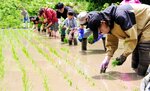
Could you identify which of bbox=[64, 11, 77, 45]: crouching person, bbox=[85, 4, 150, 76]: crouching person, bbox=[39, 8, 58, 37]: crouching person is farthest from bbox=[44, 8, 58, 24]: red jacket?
bbox=[85, 4, 150, 76]: crouching person

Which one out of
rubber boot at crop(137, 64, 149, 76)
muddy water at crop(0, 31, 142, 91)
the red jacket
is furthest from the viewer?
the red jacket

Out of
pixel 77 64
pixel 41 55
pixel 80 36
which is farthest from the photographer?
pixel 80 36

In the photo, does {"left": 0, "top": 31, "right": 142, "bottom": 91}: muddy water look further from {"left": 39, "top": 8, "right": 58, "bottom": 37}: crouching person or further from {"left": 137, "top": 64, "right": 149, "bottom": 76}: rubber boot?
{"left": 39, "top": 8, "right": 58, "bottom": 37}: crouching person

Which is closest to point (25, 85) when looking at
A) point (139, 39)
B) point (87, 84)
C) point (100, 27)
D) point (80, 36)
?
point (87, 84)

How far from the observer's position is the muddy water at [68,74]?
5973 millimetres

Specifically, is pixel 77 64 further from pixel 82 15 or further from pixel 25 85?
pixel 25 85

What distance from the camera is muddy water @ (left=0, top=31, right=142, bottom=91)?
5.97 metres

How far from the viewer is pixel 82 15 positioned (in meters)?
7.91

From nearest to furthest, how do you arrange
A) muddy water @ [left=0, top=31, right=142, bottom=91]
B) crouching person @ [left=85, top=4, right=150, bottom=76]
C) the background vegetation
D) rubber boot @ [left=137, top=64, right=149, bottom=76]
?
muddy water @ [left=0, top=31, right=142, bottom=91] → crouching person @ [left=85, top=4, right=150, bottom=76] → rubber boot @ [left=137, top=64, right=149, bottom=76] → the background vegetation

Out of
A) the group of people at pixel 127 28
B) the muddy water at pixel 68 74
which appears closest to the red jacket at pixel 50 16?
the muddy water at pixel 68 74

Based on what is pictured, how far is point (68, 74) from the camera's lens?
703 cm

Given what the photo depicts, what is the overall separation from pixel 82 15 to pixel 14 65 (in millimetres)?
1497

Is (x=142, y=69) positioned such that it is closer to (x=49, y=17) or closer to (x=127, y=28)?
(x=127, y=28)

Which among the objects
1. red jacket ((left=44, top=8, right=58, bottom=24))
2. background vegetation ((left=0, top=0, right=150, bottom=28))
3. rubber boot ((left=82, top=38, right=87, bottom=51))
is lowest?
background vegetation ((left=0, top=0, right=150, bottom=28))
